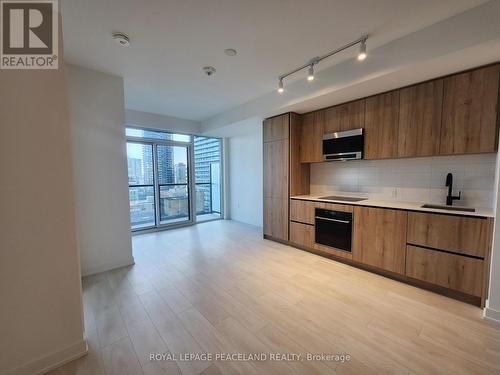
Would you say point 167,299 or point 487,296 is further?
point 167,299

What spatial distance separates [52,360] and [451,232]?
366cm

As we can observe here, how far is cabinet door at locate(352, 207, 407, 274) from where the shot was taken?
2.46m

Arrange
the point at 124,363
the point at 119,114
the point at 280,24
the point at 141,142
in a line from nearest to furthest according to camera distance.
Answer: the point at 124,363
the point at 280,24
the point at 119,114
the point at 141,142

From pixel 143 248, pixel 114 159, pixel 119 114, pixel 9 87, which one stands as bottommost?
pixel 143 248

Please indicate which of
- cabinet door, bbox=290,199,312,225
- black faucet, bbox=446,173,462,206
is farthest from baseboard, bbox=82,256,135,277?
black faucet, bbox=446,173,462,206

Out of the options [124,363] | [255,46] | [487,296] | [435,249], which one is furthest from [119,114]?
[487,296]

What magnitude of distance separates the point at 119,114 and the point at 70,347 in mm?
2683

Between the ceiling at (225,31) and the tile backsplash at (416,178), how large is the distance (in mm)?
1610

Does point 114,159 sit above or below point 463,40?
below

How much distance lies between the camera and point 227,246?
384cm

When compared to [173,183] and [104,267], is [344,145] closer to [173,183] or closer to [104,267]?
[104,267]

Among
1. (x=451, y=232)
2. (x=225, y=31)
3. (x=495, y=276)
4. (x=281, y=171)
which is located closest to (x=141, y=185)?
(x=281, y=171)

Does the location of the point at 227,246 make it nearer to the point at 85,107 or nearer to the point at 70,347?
the point at 70,347

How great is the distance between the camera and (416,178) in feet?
9.14
